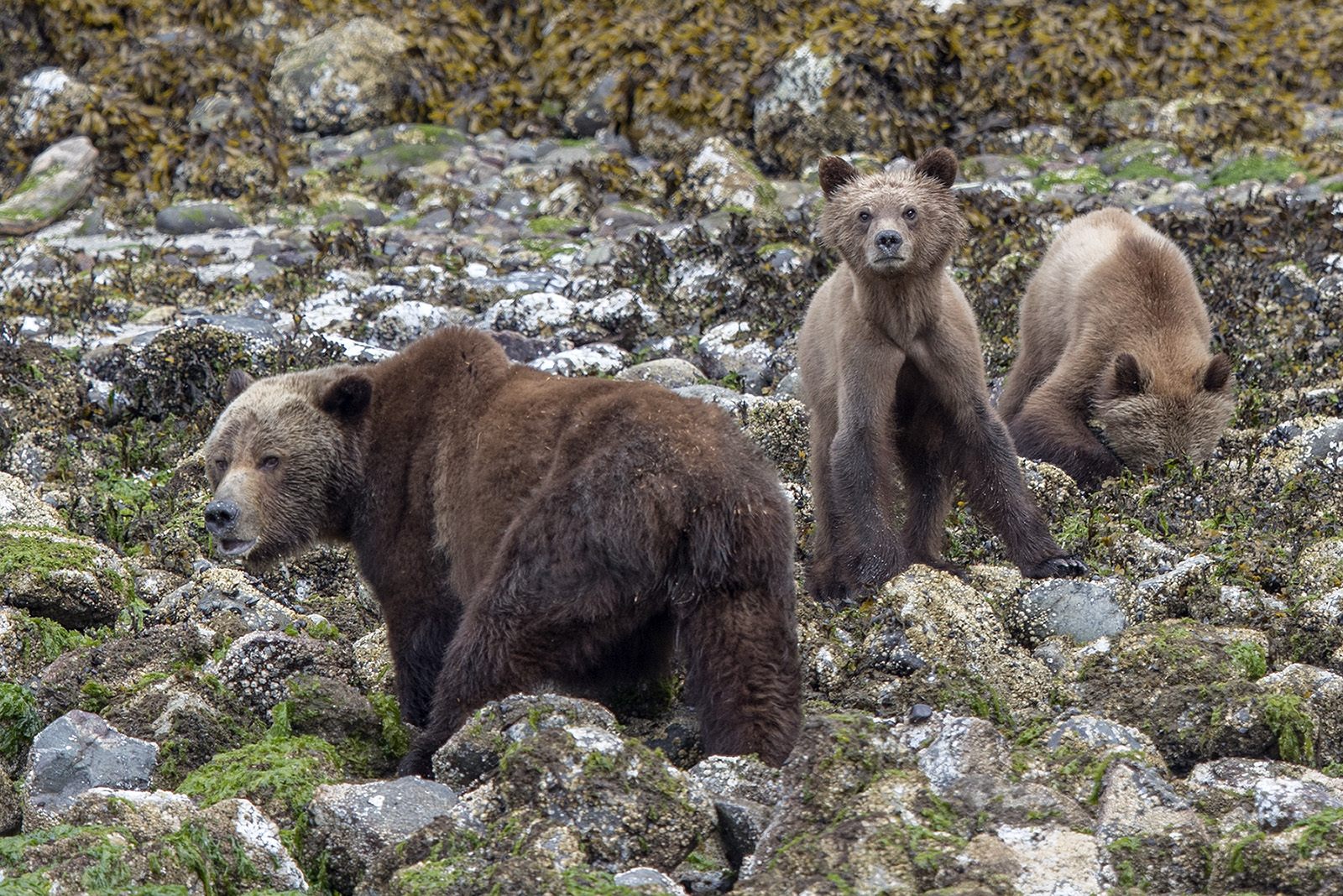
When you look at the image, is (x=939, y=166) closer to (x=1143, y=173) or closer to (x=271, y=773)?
(x=271, y=773)

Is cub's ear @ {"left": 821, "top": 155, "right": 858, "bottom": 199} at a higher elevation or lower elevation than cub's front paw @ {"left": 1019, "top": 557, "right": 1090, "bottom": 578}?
higher

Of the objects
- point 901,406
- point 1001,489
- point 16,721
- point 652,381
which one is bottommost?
point 16,721

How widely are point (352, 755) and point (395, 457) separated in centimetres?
116

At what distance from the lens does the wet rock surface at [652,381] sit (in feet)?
12.0

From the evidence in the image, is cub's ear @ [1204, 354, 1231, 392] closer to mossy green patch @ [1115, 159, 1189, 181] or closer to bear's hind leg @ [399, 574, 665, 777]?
bear's hind leg @ [399, 574, 665, 777]

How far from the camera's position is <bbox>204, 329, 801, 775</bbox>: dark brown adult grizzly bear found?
442 centimetres

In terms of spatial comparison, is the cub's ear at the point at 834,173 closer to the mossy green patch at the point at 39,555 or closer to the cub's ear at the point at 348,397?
the cub's ear at the point at 348,397

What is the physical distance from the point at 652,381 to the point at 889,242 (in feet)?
Answer: 6.55

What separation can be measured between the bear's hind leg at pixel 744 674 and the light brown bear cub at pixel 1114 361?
3374 millimetres

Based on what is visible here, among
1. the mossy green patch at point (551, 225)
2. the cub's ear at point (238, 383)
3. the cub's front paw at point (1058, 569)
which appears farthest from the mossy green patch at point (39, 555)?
the mossy green patch at point (551, 225)

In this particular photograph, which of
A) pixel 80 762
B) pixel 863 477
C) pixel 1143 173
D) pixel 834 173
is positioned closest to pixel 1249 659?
pixel 863 477

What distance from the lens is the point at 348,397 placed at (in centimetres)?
560

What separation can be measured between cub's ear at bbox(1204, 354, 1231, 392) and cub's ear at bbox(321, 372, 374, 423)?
4.20 meters

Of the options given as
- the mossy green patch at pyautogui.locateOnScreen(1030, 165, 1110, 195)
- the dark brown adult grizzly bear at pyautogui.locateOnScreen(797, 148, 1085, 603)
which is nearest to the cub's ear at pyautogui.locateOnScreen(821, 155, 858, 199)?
the dark brown adult grizzly bear at pyautogui.locateOnScreen(797, 148, 1085, 603)
